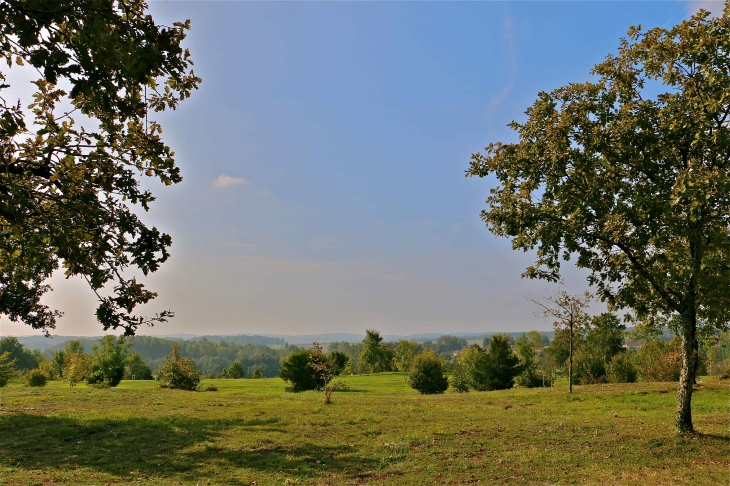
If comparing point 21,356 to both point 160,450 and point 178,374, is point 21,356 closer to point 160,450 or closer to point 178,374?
point 178,374

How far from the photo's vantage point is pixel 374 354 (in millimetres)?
91188

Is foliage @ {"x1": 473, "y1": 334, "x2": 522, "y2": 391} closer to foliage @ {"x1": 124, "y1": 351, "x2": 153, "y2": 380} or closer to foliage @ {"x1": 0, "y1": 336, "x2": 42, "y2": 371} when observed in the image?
foliage @ {"x1": 124, "y1": 351, "x2": 153, "y2": 380}

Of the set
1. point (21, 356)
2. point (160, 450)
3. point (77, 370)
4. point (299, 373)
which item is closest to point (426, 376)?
point (299, 373)

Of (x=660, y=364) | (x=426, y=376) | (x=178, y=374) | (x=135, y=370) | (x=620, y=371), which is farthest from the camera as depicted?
(x=135, y=370)

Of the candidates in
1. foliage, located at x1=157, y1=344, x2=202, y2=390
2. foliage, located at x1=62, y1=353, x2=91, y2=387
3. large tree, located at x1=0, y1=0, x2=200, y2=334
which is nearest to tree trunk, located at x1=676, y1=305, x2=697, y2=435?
large tree, located at x1=0, y1=0, x2=200, y2=334

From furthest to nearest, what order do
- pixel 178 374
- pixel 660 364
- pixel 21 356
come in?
pixel 21 356 → pixel 660 364 → pixel 178 374

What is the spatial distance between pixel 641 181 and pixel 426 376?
38.0 meters

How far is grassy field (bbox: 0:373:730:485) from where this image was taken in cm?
1014

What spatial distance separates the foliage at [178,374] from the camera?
3753 cm

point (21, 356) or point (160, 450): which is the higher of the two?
point (160, 450)

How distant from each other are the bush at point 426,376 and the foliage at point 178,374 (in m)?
22.8

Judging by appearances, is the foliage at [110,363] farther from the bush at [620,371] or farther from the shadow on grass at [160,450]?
the bush at [620,371]

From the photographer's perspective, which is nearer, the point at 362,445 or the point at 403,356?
the point at 362,445

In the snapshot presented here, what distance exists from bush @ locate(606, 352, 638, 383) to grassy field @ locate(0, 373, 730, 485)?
31.1m
